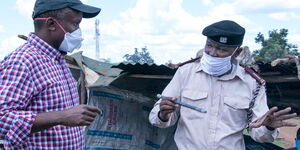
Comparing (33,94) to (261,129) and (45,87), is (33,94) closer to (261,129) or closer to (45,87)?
(45,87)

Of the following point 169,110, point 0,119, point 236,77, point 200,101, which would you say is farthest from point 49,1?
point 236,77

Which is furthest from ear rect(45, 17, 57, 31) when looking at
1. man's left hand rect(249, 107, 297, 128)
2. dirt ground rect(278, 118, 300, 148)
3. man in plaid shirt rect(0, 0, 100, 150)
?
dirt ground rect(278, 118, 300, 148)

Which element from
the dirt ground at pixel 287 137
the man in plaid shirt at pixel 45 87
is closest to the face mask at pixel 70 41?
the man in plaid shirt at pixel 45 87

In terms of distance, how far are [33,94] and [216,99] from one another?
4.77ft

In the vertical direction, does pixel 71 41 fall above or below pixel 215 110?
above

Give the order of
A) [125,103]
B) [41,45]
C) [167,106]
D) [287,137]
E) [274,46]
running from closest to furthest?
1. [41,45]
2. [167,106]
3. [125,103]
4. [287,137]
5. [274,46]

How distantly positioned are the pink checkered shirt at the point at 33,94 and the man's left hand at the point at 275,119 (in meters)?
1.27

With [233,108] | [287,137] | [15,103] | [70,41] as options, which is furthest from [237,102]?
[287,137]

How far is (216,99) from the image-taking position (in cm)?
285

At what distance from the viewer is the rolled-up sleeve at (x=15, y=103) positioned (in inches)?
73.7

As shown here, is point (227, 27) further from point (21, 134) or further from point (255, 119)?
point (21, 134)

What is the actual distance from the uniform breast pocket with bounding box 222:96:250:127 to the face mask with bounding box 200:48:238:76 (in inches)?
9.0

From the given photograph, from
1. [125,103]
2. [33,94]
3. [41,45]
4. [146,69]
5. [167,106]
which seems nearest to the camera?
[33,94]

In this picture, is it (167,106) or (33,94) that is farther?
(167,106)
